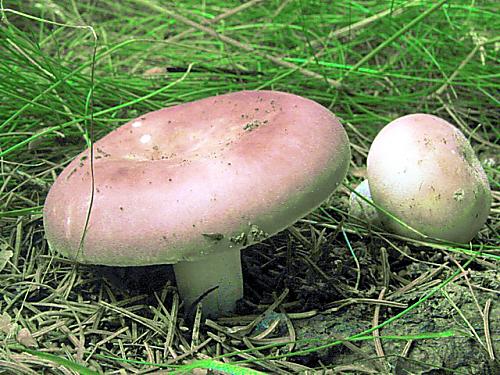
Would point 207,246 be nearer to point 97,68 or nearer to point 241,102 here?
point 241,102

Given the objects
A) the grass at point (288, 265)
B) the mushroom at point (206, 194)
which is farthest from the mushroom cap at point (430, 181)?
the mushroom at point (206, 194)

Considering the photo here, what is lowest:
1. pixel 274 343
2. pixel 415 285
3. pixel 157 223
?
Answer: pixel 415 285

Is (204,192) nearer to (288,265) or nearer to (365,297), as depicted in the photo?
(288,265)

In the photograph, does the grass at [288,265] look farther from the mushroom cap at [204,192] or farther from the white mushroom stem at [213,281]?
the mushroom cap at [204,192]

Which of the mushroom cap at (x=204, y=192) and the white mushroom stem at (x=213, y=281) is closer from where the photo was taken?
the mushroom cap at (x=204, y=192)

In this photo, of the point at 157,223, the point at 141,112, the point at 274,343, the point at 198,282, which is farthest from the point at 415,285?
the point at 141,112

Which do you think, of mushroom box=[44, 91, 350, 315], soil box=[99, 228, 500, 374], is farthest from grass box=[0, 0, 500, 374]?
mushroom box=[44, 91, 350, 315]
